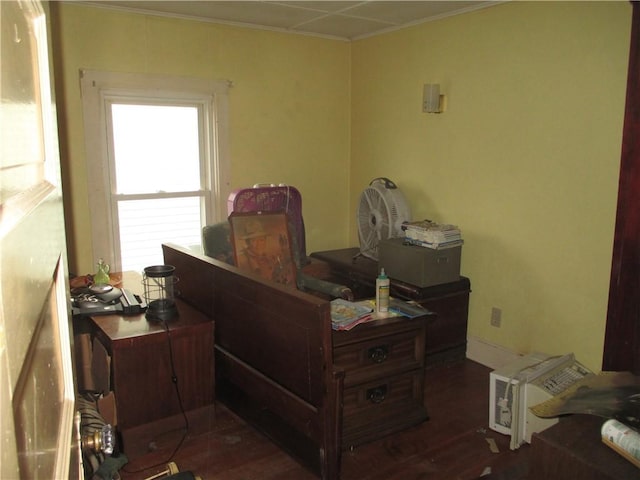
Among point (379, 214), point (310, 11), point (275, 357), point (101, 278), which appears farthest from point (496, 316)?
point (101, 278)

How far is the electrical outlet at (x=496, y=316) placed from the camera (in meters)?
3.49

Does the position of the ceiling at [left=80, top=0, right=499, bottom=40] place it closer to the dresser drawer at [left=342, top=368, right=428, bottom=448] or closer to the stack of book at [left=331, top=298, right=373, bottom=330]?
the stack of book at [left=331, top=298, right=373, bottom=330]

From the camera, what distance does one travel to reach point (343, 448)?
8.30 ft

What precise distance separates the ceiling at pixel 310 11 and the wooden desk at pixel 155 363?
207 cm

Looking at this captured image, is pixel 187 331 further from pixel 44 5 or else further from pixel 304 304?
pixel 44 5

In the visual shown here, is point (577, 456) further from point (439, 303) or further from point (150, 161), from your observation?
A: point (150, 161)

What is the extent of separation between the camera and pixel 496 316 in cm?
352

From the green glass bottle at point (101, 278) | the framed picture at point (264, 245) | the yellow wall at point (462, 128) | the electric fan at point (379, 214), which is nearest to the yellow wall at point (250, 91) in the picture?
the yellow wall at point (462, 128)

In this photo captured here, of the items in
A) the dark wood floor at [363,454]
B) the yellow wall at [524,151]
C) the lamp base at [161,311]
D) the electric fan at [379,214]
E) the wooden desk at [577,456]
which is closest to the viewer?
the wooden desk at [577,456]

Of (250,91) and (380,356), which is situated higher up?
(250,91)

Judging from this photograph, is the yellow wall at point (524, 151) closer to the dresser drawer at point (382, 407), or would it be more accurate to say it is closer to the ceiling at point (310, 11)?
the ceiling at point (310, 11)

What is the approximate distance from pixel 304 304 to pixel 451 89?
219cm

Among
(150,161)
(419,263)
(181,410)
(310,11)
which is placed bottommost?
(181,410)

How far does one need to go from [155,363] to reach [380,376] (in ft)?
3.60
